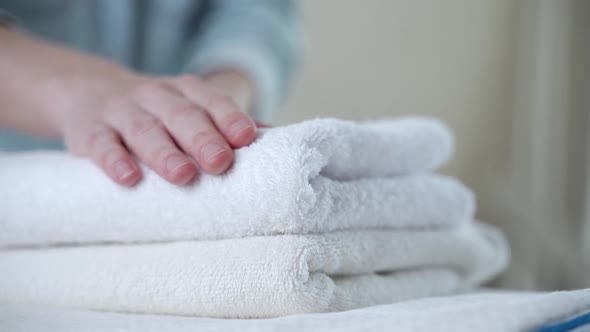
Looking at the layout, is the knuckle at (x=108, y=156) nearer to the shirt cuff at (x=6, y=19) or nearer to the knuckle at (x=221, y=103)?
the knuckle at (x=221, y=103)

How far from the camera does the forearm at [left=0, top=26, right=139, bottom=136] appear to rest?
492mm

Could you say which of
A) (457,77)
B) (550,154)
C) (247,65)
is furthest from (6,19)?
(457,77)

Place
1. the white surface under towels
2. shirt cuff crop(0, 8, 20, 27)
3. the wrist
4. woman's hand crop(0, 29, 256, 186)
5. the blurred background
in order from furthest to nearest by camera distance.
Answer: the blurred background, shirt cuff crop(0, 8, 20, 27), the wrist, woman's hand crop(0, 29, 256, 186), the white surface under towels

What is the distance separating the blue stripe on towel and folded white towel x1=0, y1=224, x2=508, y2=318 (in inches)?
4.2

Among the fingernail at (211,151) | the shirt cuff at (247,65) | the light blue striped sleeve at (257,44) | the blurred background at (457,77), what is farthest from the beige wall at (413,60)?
the fingernail at (211,151)

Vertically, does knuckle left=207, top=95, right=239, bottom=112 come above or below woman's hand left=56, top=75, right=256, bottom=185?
above

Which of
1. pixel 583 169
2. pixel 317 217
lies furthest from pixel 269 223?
pixel 583 169

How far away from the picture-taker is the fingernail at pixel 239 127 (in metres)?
0.33

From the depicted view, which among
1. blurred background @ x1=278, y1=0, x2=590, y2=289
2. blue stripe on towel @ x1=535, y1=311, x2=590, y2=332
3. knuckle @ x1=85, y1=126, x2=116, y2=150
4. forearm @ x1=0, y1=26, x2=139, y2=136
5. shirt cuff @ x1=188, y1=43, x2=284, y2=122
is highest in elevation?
blue stripe on towel @ x1=535, y1=311, x2=590, y2=332

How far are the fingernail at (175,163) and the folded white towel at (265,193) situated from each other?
0.01m

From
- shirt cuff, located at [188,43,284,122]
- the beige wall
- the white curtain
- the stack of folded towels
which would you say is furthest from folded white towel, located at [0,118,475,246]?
the beige wall

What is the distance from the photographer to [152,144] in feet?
1.18

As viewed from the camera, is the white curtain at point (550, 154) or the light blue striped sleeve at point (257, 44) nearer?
the light blue striped sleeve at point (257, 44)

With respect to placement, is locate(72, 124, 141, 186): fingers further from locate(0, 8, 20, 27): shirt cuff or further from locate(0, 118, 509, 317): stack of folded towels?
locate(0, 8, 20, 27): shirt cuff
